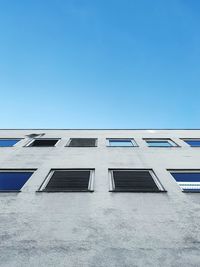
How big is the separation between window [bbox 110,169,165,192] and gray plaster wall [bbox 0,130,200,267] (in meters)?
0.24

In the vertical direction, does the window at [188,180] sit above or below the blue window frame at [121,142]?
below

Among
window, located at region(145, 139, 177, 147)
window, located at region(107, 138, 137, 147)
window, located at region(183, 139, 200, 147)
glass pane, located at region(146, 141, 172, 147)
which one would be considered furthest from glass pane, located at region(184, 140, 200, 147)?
window, located at region(107, 138, 137, 147)

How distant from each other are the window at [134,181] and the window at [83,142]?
14.0 ft

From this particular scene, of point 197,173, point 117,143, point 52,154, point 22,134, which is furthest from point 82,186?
point 22,134

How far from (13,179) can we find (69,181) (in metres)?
1.98

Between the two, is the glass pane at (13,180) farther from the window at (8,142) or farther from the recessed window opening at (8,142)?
the window at (8,142)

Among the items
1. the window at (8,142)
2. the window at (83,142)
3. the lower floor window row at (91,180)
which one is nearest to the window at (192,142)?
the lower floor window row at (91,180)

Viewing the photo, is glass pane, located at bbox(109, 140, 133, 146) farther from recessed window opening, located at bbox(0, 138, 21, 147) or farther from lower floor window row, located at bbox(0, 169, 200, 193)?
recessed window opening, located at bbox(0, 138, 21, 147)

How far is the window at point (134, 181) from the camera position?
7.29 metres

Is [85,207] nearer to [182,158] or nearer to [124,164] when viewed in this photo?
[124,164]

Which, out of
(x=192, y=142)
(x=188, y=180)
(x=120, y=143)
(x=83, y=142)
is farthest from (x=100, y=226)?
(x=192, y=142)

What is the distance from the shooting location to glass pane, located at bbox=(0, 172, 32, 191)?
24.8 feet

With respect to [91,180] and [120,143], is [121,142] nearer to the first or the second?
[120,143]

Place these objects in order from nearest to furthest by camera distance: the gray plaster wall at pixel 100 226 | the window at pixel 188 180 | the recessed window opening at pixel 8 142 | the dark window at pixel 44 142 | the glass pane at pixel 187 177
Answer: the gray plaster wall at pixel 100 226
the window at pixel 188 180
the glass pane at pixel 187 177
the recessed window opening at pixel 8 142
the dark window at pixel 44 142
